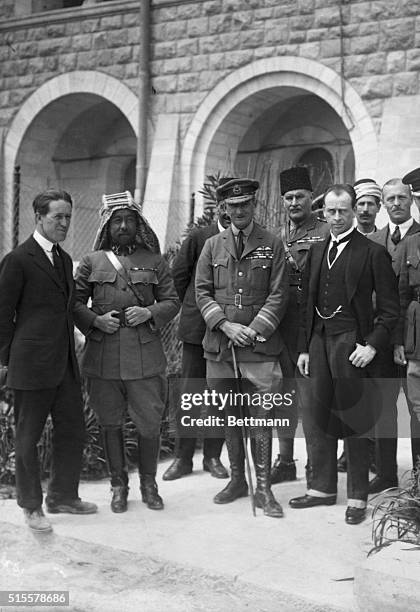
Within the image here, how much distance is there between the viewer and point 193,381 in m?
5.78

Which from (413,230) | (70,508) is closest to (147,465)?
(70,508)

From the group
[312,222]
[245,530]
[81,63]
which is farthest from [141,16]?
[245,530]

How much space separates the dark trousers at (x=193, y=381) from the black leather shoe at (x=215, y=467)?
0.03 metres

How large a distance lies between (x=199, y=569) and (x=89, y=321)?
1639 mm

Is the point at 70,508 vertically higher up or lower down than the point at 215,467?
lower down

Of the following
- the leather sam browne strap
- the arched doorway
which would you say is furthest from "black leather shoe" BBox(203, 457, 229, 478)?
the arched doorway

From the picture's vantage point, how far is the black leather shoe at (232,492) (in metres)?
5.05

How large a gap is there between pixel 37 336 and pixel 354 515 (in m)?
2.04

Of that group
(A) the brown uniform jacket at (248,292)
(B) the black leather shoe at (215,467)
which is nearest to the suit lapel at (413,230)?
(A) the brown uniform jacket at (248,292)

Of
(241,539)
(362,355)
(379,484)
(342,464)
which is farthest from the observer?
(342,464)

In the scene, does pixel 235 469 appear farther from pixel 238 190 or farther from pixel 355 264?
pixel 238 190

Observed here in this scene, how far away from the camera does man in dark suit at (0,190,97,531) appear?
4590mm

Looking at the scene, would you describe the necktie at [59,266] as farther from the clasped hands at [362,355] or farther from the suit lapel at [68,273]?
the clasped hands at [362,355]

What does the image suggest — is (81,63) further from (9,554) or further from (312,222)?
(9,554)
